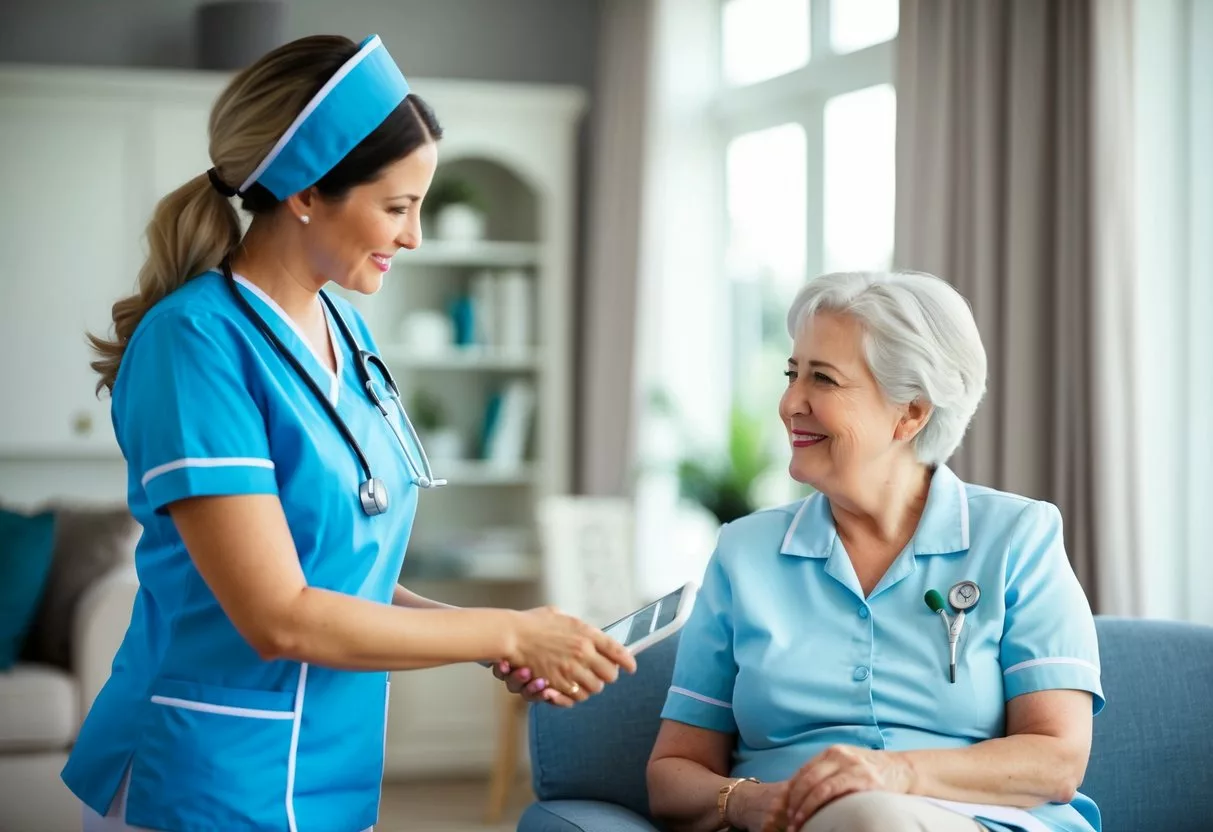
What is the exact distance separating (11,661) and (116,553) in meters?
0.41

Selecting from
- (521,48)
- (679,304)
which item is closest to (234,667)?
(679,304)

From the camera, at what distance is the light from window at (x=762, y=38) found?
14.6 feet

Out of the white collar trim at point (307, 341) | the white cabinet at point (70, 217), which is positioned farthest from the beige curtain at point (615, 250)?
the white collar trim at point (307, 341)

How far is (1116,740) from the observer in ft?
6.72

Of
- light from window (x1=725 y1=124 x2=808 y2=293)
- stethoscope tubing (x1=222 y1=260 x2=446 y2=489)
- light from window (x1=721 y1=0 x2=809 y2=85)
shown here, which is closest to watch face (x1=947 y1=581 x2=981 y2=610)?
stethoscope tubing (x1=222 y1=260 x2=446 y2=489)

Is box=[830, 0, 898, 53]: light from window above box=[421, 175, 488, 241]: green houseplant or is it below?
above

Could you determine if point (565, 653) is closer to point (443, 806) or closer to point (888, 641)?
point (888, 641)

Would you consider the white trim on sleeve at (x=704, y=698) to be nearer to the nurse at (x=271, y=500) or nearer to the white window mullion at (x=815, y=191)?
the nurse at (x=271, y=500)

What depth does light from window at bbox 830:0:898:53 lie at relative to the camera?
4020 millimetres

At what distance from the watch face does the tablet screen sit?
0.38 metres

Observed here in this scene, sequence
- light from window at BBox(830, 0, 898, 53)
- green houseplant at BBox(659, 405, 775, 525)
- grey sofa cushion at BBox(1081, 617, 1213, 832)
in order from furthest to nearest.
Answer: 1. green houseplant at BBox(659, 405, 775, 525)
2. light from window at BBox(830, 0, 898, 53)
3. grey sofa cushion at BBox(1081, 617, 1213, 832)

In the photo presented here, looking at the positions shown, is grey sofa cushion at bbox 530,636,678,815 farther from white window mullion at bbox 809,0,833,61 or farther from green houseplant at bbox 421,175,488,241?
green houseplant at bbox 421,175,488,241

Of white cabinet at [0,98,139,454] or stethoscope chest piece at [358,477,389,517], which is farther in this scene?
white cabinet at [0,98,139,454]

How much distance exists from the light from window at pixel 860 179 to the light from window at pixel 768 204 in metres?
0.16
